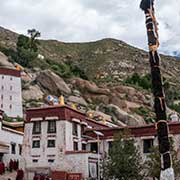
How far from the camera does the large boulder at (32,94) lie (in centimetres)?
7919

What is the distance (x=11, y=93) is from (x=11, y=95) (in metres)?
0.45

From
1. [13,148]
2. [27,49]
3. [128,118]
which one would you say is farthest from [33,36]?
[13,148]

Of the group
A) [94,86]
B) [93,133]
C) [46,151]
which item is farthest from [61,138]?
[94,86]

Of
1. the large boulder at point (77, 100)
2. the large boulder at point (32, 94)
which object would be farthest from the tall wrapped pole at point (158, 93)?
the large boulder at point (77, 100)

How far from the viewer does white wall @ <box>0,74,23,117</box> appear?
7475 centimetres

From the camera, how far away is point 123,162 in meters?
33.7

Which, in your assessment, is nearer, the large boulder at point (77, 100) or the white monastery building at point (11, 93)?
the white monastery building at point (11, 93)

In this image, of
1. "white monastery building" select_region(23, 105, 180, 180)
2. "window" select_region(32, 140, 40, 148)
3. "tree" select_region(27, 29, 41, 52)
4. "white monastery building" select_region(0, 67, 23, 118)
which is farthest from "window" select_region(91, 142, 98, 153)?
"tree" select_region(27, 29, 41, 52)

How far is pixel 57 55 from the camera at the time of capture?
170125 millimetres

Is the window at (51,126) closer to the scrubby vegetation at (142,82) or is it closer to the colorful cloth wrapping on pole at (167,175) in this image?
the colorful cloth wrapping on pole at (167,175)

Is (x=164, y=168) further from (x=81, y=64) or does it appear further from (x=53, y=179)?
(x=81, y=64)

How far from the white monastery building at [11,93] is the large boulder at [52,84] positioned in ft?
28.1

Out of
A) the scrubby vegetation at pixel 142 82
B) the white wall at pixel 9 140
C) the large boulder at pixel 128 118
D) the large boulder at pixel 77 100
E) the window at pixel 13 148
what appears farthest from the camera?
the scrubby vegetation at pixel 142 82

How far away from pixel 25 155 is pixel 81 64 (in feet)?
421
